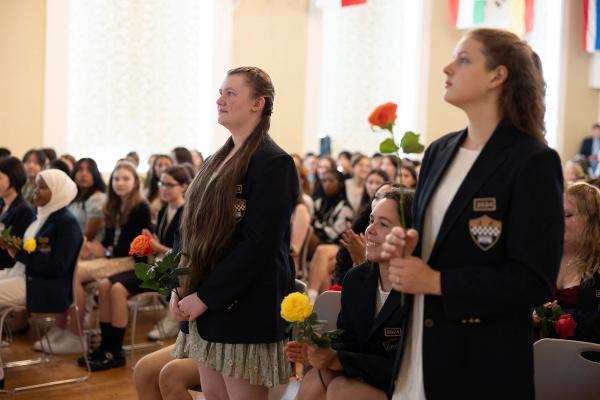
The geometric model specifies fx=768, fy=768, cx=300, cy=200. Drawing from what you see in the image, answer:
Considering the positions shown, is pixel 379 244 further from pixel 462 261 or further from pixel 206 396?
pixel 206 396

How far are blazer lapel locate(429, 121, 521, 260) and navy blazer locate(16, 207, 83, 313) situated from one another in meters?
3.63

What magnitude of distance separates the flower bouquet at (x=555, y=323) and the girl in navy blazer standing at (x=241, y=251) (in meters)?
1.09

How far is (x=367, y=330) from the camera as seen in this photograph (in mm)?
2727

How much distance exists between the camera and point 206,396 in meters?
Result: 2.79

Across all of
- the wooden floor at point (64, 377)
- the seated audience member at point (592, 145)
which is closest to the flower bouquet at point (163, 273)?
the wooden floor at point (64, 377)

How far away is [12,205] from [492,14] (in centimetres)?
991

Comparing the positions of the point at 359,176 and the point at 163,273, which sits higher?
the point at 359,176

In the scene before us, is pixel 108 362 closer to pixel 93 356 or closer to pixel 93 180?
pixel 93 356

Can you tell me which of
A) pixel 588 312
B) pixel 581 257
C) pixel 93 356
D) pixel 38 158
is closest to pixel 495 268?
pixel 588 312

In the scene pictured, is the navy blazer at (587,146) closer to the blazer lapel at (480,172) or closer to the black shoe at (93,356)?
the black shoe at (93,356)

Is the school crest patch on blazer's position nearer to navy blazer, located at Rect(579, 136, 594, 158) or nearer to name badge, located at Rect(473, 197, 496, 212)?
name badge, located at Rect(473, 197, 496, 212)

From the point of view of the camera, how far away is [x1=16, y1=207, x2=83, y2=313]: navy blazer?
195 inches

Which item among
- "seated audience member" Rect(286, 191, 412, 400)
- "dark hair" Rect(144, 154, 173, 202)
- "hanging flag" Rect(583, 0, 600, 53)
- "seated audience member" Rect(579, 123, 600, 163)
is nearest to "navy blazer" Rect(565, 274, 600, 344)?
"seated audience member" Rect(286, 191, 412, 400)

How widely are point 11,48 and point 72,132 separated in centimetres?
141
